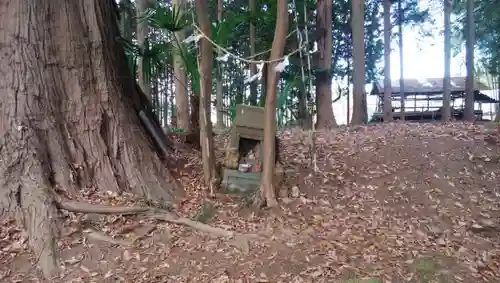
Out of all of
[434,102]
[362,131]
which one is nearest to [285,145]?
[362,131]

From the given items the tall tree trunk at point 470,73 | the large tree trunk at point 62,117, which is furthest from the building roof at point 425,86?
the large tree trunk at point 62,117

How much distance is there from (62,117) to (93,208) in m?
1.28

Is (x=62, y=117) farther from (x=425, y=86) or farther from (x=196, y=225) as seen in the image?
(x=425, y=86)

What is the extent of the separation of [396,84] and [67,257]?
27.8 metres

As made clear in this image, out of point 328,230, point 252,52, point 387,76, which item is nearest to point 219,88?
point 252,52

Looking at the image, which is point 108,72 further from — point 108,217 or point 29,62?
point 108,217

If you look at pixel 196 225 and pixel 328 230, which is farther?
pixel 328 230

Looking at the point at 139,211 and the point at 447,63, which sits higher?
the point at 447,63

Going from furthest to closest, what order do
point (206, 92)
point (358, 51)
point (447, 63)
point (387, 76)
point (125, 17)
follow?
point (447, 63), point (387, 76), point (125, 17), point (358, 51), point (206, 92)

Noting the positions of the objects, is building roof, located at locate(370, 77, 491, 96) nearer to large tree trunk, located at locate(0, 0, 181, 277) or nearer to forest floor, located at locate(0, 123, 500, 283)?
forest floor, located at locate(0, 123, 500, 283)

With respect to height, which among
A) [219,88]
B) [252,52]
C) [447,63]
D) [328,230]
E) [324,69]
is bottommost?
[328,230]

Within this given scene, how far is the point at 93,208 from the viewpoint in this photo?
450 centimetres

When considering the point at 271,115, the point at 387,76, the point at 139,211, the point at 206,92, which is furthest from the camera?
the point at 387,76

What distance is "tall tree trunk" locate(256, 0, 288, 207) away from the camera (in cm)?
531
